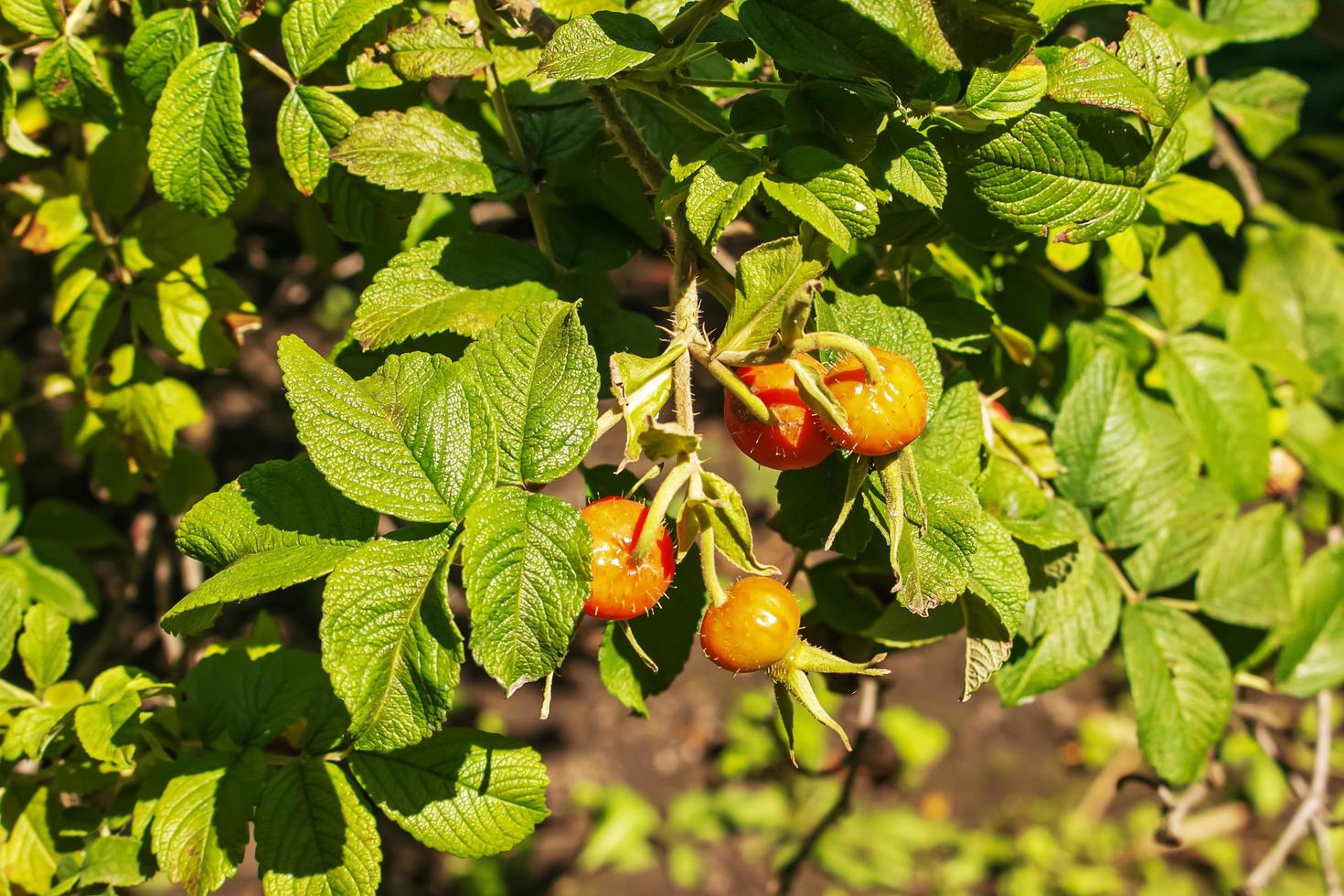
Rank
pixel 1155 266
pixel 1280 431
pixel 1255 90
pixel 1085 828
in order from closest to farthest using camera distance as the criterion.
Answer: pixel 1155 266 → pixel 1255 90 → pixel 1280 431 → pixel 1085 828

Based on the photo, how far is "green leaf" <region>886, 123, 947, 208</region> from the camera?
119 centimetres

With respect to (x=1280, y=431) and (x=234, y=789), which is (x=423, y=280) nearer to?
(x=234, y=789)

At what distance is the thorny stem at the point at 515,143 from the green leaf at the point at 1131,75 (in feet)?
2.30

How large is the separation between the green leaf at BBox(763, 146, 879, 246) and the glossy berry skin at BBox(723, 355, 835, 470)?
0.14 meters

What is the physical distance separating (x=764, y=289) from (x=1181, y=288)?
128 centimetres

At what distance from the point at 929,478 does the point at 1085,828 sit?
3.48 m

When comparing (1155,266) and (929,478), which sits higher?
(929,478)

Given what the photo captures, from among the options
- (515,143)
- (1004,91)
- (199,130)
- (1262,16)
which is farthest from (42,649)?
(1262,16)

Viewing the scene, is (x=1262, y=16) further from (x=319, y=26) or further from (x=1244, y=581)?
(x=319, y=26)

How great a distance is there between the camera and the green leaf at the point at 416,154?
1346 millimetres

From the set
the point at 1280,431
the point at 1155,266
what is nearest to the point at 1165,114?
the point at 1155,266

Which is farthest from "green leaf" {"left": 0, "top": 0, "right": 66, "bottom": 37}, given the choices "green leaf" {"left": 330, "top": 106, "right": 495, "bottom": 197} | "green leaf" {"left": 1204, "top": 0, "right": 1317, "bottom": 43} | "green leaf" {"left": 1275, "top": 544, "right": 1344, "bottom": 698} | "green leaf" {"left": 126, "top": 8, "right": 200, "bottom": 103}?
"green leaf" {"left": 1275, "top": 544, "right": 1344, "bottom": 698}

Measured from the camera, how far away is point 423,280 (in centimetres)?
141

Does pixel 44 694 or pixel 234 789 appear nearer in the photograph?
pixel 234 789
